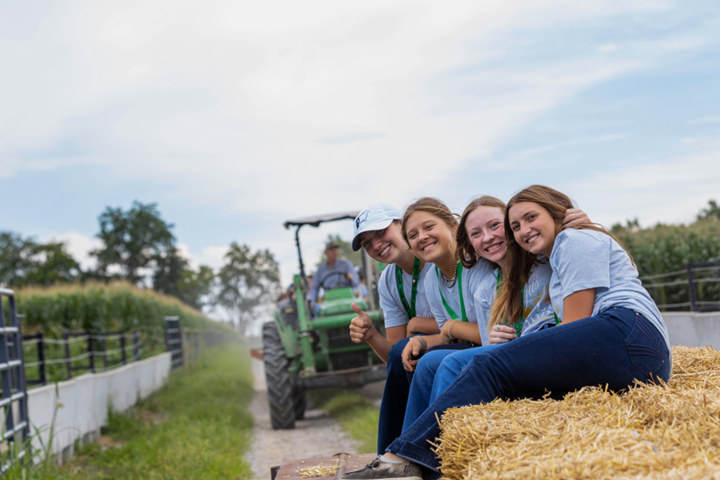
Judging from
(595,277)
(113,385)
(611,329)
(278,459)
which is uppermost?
(595,277)

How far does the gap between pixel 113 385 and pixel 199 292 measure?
54642 millimetres

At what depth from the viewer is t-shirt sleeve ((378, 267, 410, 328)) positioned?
3615mm

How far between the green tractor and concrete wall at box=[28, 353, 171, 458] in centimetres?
227

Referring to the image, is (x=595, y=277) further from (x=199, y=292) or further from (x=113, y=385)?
(x=199, y=292)

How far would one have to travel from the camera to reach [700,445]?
5.26ft

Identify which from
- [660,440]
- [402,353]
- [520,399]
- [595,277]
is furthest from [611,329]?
[402,353]

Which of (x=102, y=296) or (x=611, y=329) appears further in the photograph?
(x=102, y=296)

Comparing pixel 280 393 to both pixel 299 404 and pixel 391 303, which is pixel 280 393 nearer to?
pixel 299 404

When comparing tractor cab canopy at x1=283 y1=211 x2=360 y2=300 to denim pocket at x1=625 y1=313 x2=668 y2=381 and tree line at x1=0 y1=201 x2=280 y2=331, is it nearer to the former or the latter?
denim pocket at x1=625 y1=313 x2=668 y2=381

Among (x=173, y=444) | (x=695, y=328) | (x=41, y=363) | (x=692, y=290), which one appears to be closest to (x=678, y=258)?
(x=692, y=290)

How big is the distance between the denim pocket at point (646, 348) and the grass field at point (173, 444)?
424 centimetres

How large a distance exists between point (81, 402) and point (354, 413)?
3.53 m

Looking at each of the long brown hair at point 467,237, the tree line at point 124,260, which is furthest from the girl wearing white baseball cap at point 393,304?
the tree line at point 124,260

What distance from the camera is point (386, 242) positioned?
11.1 ft
